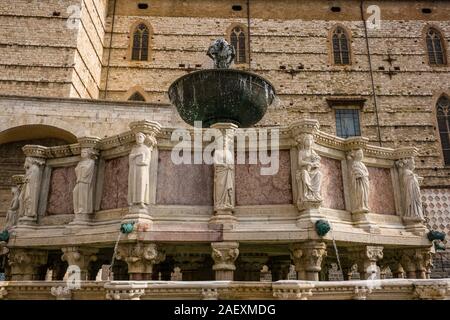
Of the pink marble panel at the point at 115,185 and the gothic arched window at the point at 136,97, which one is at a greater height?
the gothic arched window at the point at 136,97

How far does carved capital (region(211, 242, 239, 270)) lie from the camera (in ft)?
17.1

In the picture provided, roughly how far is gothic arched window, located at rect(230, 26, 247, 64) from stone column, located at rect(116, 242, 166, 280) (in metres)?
16.0

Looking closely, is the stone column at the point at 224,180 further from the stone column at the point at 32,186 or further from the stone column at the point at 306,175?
the stone column at the point at 32,186

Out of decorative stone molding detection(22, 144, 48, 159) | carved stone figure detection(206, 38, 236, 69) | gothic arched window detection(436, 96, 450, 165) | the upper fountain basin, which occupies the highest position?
gothic arched window detection(436, 96, 450, 165)

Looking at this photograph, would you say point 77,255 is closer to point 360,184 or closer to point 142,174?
point 142,174

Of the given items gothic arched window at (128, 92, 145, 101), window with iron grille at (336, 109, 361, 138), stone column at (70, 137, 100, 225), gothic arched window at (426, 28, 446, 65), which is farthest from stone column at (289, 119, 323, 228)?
gothic arched window at (426, 28, 446, 65)

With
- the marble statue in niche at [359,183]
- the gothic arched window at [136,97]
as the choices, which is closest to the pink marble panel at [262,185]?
the marble statue in niche at [359,183]

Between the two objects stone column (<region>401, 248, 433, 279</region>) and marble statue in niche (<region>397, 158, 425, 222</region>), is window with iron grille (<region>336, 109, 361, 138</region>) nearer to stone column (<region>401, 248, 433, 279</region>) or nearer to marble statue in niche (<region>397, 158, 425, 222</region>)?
marble statue in niche (<region>397, 158, 425, 222</region>)

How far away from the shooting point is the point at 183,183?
5.96m

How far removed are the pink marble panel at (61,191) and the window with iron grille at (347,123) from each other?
1482 cm

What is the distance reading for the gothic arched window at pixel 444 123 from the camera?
1873 cm
